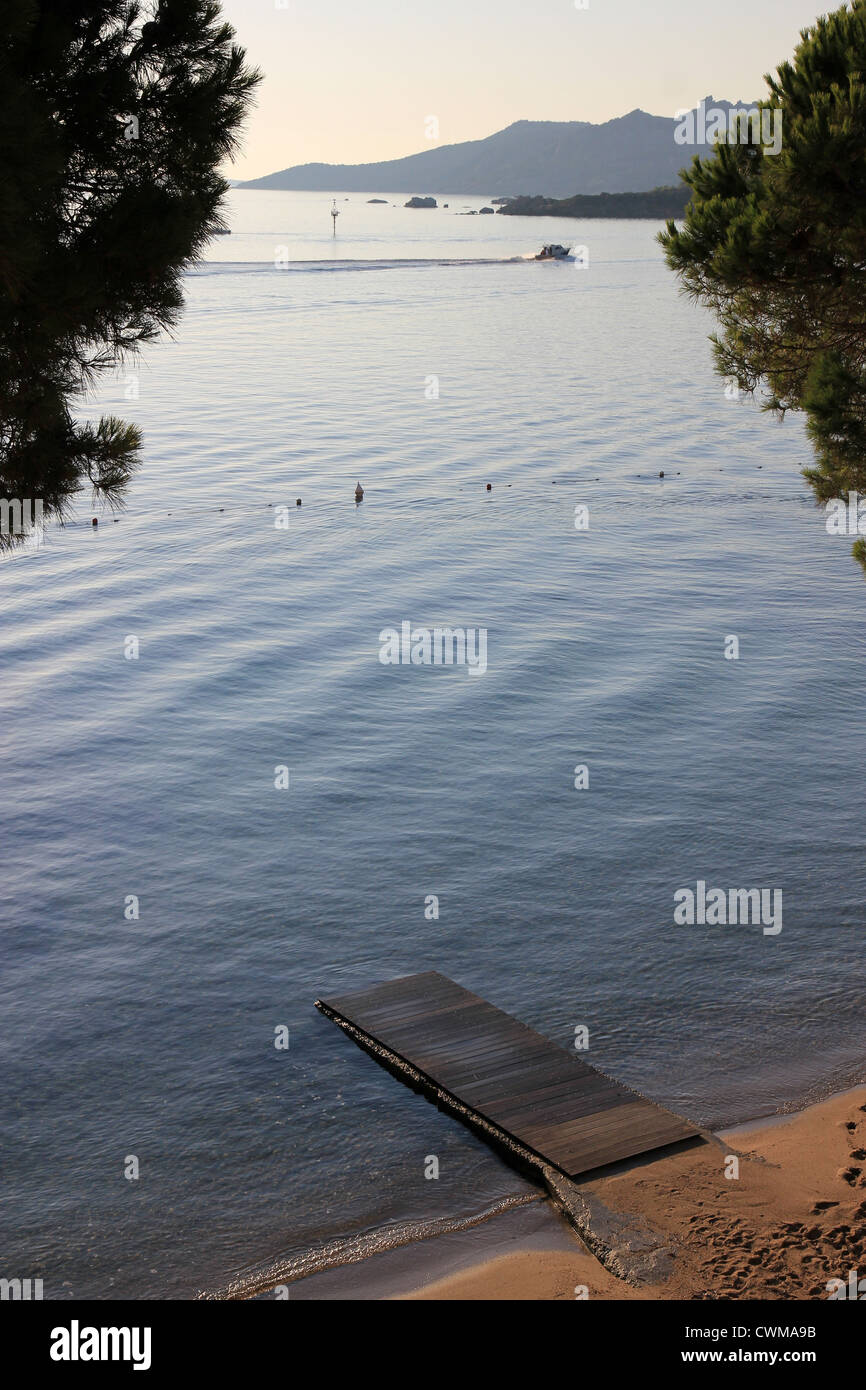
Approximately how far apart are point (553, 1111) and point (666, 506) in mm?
31650

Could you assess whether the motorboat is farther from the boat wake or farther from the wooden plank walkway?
the wooden plank walkway

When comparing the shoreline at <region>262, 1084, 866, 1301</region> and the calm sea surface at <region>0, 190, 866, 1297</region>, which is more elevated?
the calm sea surface at <region>0, 190, 866, 1297</region>

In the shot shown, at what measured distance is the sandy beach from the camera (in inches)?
342

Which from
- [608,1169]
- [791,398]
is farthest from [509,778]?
[608,1169]

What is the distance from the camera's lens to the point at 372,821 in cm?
1853

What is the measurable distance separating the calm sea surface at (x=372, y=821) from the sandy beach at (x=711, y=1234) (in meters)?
1.14

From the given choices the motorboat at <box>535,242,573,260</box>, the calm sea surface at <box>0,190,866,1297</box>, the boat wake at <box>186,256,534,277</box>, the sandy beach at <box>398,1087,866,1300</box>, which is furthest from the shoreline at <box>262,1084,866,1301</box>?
the motorboat at <box>535,242,573,260</box>

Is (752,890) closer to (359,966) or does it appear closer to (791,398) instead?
(359,966)

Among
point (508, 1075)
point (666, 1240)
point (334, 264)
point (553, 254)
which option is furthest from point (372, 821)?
point (553, 254)

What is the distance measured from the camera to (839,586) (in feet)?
105

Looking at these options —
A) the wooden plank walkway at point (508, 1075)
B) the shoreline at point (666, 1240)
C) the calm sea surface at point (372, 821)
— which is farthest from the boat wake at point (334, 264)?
the shoreline at point (666, 1240)

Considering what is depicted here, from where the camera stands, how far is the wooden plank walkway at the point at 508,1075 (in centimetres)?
1059

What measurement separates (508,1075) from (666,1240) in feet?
8.67

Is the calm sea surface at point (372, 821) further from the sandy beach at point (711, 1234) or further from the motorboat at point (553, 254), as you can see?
the motorboat at point (553, 254)
